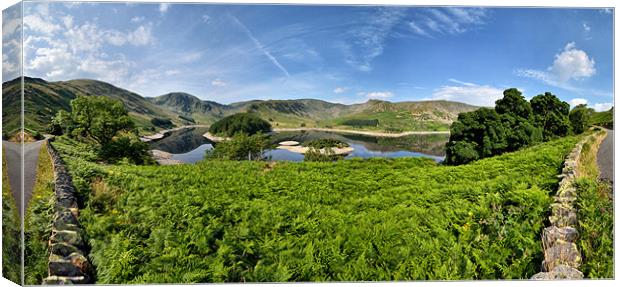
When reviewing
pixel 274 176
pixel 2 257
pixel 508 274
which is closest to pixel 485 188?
pixel 508 274

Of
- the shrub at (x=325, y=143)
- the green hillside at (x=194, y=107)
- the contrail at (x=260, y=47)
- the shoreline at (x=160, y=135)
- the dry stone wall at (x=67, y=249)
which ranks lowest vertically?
the dry stone wall at (x=67, y=249)

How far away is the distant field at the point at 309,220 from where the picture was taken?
5.77 metres

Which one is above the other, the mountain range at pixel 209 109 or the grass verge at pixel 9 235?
the mountain range at pixel 209 109

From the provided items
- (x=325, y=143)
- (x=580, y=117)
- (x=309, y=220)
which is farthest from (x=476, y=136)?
(x=309, y=220)

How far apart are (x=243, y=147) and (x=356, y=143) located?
5.31 feet

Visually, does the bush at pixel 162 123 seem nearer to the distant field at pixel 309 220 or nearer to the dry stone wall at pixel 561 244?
the distant field at pixel 309 220

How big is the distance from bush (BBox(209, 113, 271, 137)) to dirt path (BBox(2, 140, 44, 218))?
2.21 metres

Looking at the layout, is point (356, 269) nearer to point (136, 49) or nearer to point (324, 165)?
point (324, 165)

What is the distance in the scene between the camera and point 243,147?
260 inches

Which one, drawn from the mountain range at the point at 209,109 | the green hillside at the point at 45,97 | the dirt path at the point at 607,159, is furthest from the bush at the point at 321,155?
the dirt path at the point at 607,159

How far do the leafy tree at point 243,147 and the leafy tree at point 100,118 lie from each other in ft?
4.21

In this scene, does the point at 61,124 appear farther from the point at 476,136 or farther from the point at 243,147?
the point at 476,136

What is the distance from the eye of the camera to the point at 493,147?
6.84m

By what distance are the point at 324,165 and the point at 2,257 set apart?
14.6 ft
